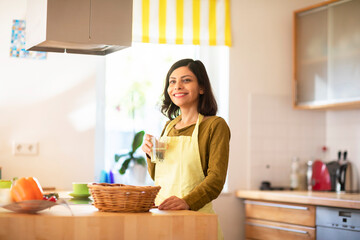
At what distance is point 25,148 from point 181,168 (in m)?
1.73

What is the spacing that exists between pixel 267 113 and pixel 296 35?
720mm

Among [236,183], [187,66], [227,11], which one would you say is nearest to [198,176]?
[187,66]

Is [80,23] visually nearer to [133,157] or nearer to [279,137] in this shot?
[133,157]

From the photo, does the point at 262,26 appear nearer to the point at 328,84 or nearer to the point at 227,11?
the point at 227,11

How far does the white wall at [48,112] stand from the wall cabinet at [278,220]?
131 cm

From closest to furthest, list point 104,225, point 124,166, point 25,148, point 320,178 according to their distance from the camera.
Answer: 1. point 104,225
2. point 25,148
3. point 124,166
4. point 320,178

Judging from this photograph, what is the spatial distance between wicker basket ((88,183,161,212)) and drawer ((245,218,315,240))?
2110 millimetres

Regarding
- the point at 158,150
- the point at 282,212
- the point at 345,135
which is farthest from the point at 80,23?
the point at 345,135

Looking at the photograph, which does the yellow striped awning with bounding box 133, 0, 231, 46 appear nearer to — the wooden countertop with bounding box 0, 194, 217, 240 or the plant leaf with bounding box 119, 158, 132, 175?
the plant leaf with bounding box 119, 158, 132, 175

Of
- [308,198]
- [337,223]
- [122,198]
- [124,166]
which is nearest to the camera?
[122,198]

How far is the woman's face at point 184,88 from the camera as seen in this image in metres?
2.64

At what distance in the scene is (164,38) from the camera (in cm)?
425

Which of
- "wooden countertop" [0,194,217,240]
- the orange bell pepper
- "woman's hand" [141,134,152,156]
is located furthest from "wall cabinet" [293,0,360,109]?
the orange bell pepper

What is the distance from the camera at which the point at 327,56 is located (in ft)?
14.2
